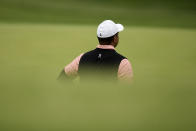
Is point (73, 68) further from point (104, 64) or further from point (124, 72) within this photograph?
point (124, 72)

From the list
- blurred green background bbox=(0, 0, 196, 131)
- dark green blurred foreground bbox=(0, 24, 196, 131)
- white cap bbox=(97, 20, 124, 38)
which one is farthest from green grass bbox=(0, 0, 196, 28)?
dark green blurred foreground bbox=(0, 24, 196, 131)

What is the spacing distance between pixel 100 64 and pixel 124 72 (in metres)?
0.22

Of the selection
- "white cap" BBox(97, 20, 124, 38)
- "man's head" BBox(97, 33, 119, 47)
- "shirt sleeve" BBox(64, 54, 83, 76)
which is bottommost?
"shirt sleeve" BBox(64, 54, 83, 76)

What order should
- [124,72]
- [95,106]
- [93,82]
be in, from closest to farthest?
[95,106] → [93,82] → [124,72]

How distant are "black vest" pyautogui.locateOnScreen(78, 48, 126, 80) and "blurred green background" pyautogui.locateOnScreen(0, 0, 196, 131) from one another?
0.72 ft

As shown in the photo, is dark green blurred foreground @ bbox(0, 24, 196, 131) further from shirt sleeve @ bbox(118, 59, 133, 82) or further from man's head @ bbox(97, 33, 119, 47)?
man's head @ bbox(97, 33, 119, 47)

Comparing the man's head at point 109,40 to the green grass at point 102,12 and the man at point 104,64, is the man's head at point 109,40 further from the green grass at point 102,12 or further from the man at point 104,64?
the green grass at point 102,12

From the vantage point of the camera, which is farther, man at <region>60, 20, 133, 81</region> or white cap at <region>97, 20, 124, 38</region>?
white cap at <region>97, 20, 124, 38</region>

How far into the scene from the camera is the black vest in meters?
3.77

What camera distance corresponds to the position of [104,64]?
3807 millimetres

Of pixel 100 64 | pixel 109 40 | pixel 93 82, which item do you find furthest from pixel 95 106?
pixel 109 40

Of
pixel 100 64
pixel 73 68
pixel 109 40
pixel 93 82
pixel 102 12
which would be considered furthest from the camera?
pixel 102 12

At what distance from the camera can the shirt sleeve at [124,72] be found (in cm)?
369

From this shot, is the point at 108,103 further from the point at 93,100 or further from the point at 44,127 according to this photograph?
the point at 44,127
